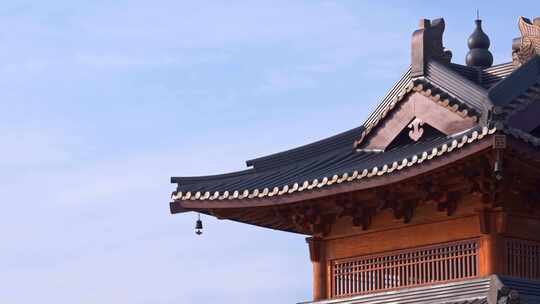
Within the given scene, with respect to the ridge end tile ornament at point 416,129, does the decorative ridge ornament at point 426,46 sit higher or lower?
higher

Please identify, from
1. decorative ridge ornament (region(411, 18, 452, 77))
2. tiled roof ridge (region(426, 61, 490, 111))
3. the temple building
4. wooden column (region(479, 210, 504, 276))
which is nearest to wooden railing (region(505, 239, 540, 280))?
the temple building

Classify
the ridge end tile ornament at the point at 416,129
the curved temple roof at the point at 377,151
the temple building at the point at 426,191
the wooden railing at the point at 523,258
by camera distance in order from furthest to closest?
the ridge end tile ornament at the point at 416,129 → the wooden railing at the point at 523,258 → the curved temple roof at the point at 377,151 → the temple building at the point at 426,191

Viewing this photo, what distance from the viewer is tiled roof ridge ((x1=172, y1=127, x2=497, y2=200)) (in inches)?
554

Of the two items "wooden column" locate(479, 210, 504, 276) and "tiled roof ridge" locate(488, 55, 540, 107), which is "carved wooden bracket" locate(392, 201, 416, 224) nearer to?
"wooden column" locate(479, 210, 504, 276)

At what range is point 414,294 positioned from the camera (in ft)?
51.2

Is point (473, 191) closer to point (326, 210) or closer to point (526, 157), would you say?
point (526, 157)

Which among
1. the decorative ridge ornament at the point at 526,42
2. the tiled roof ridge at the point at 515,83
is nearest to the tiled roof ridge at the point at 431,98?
the tiled roof ridge at the point at 515,83

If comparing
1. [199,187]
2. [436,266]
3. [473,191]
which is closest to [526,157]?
[473,191]

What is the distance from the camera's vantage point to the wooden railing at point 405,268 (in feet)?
50.7

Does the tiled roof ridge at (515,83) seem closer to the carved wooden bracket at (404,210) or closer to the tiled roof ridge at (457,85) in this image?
the tiled roof ridge at (457,85)

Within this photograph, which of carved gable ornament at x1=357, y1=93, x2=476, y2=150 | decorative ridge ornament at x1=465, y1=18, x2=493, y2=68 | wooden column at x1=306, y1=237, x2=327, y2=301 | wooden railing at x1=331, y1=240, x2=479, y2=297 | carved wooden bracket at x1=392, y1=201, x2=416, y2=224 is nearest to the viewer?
wooden railing at x1=331, y1=240, x2=479, y2=297

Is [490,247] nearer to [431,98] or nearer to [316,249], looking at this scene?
[431,98]

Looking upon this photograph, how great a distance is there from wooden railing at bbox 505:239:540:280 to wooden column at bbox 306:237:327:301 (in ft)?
9.14

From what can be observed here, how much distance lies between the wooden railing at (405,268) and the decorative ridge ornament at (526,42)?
2956 millimetres
